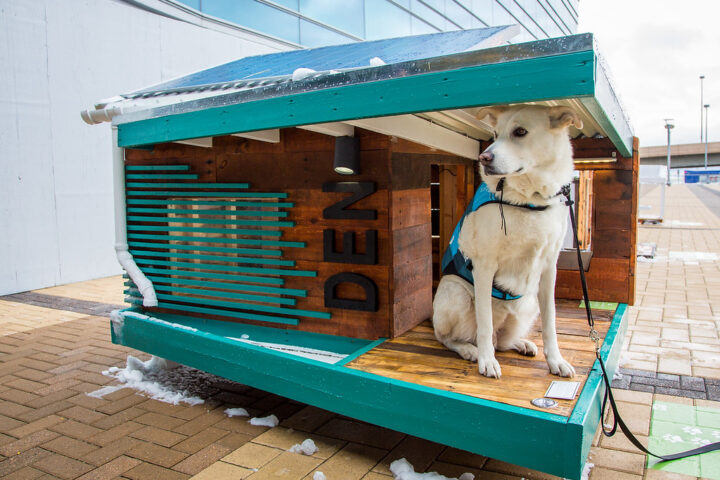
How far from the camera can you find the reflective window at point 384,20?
1346 cm

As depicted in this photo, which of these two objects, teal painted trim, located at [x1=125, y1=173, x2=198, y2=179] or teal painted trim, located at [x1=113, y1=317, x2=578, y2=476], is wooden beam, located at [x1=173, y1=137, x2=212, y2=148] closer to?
teal painted trim, located at [x1=125, y1=173, x2=198, y2=179]

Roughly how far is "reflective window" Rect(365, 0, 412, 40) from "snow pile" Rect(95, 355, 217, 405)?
10.9m

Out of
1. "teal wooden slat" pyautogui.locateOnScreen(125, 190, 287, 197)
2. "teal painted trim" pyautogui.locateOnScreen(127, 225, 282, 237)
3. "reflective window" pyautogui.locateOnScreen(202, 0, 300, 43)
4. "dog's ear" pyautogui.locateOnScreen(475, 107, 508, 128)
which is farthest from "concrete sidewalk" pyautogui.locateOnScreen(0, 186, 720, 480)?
"reflective window" pyautogui.locateOnScreen(202, 0, 300, 43)

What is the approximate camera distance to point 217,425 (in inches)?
147

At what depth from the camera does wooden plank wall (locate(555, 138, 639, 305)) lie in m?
4.54

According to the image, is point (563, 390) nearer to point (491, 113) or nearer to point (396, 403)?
point (396, 403)

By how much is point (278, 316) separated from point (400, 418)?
63.3 inches

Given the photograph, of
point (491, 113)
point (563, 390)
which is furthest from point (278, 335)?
point (491, 113)

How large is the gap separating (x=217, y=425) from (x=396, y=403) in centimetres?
150

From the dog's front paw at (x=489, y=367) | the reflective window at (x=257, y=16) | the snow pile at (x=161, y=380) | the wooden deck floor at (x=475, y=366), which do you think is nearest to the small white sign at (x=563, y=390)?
the wooden deck floor at (x=475, y=366)

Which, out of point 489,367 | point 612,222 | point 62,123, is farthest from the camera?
point 62,123

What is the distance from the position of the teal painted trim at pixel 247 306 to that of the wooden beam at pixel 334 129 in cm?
132

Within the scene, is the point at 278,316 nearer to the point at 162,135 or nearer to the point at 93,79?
the point at 162,135

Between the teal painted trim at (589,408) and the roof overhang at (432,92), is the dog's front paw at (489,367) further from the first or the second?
the roof overhang at (432,92)
